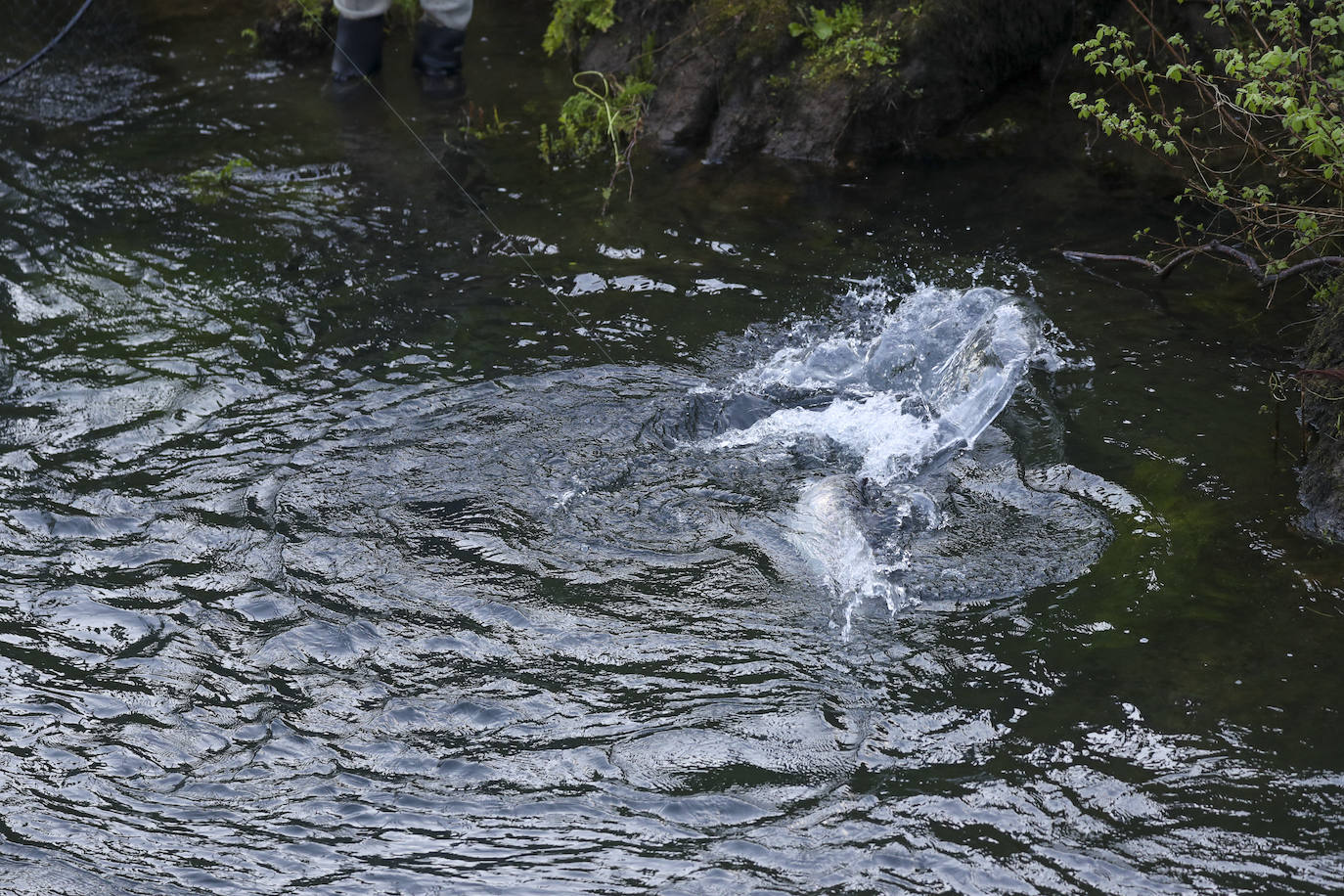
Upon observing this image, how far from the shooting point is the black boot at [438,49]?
35.8 feet

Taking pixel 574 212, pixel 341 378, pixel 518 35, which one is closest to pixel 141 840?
pixel 341 378

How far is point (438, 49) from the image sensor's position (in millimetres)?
10969

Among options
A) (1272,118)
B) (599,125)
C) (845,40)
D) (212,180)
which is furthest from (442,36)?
(1272,118)

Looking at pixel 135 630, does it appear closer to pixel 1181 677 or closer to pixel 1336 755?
pixel 1181 677

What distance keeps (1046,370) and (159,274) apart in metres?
5.84

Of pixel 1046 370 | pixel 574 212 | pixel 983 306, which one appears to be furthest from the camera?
pixel 574 212

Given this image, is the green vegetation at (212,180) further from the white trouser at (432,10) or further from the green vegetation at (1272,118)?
the green vegetation at (1272,118)

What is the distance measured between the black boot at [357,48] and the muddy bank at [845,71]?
291 centimetres

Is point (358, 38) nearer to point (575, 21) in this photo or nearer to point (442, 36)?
point (442, 36)

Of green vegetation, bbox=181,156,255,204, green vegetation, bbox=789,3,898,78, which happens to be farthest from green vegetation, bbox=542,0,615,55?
green vegetation, bbox=181,156,255,204

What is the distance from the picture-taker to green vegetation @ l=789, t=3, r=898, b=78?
9367mm

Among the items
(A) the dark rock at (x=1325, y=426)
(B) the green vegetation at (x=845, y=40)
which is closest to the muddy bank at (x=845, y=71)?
(B) the green vegetation at (x=845, y=40)

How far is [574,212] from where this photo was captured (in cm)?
883

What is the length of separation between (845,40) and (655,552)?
5.72m
